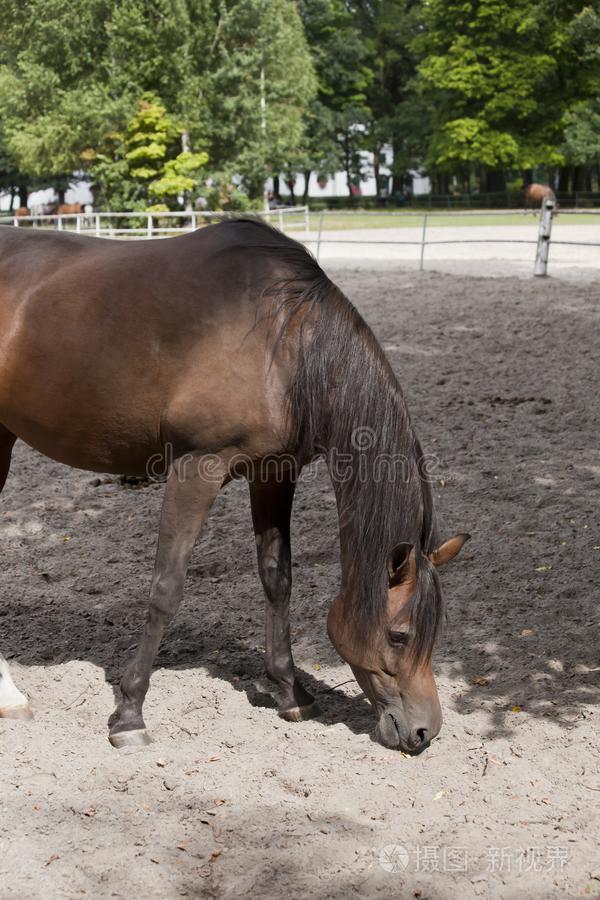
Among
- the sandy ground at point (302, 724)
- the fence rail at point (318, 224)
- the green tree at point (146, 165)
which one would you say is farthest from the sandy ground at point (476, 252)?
the sandy ground at point (302, 724)

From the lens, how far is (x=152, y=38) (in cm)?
3250

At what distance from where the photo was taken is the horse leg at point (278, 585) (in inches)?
144

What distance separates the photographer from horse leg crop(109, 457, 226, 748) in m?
3.32

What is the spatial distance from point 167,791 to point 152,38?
33.4 metres

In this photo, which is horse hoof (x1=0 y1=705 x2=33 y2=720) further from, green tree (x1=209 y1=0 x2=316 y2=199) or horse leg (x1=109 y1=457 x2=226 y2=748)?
green tree (x1=209 y1=0 x2=316 y2=199)

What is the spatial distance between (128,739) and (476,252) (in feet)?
58.0

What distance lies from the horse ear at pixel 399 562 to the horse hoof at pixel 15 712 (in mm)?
1578

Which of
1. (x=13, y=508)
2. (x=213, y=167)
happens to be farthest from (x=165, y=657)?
(x=213, y=167)

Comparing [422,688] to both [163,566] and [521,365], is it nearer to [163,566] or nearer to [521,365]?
[163,566]

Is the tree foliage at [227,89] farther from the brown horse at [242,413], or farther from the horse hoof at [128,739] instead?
the horse hoof at [128,739]

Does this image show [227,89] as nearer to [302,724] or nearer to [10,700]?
[10,700]
